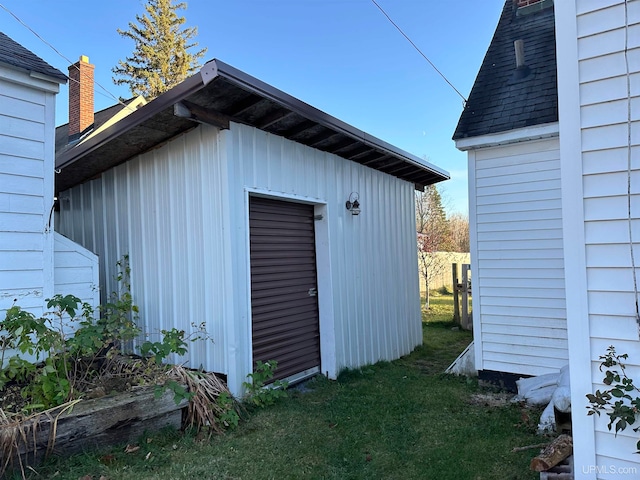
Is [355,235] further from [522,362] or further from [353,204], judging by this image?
[522,362]

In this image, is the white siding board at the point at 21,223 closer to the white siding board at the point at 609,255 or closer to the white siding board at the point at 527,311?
the white siding board at the point at 609,255

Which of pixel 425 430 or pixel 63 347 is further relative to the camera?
pixel 425 430

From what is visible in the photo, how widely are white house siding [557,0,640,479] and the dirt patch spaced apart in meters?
2.16

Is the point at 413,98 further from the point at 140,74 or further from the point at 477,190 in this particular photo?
the point at 140,74

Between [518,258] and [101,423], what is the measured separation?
4.25m

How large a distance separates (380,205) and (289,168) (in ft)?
6.99

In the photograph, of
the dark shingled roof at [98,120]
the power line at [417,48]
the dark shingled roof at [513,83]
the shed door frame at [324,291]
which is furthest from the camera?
the dark shingled roof at [98,120]

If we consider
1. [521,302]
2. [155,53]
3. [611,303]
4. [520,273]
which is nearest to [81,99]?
[520,273]

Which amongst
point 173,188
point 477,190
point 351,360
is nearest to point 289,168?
point 173,188

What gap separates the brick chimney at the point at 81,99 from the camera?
9242mm

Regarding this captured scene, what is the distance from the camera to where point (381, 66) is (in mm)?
10742

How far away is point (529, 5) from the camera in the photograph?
533 cm

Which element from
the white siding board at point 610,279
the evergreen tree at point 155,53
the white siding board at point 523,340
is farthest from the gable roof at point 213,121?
the evergreen tree at point 155,53

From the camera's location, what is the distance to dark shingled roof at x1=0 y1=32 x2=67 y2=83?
11.2 feet
